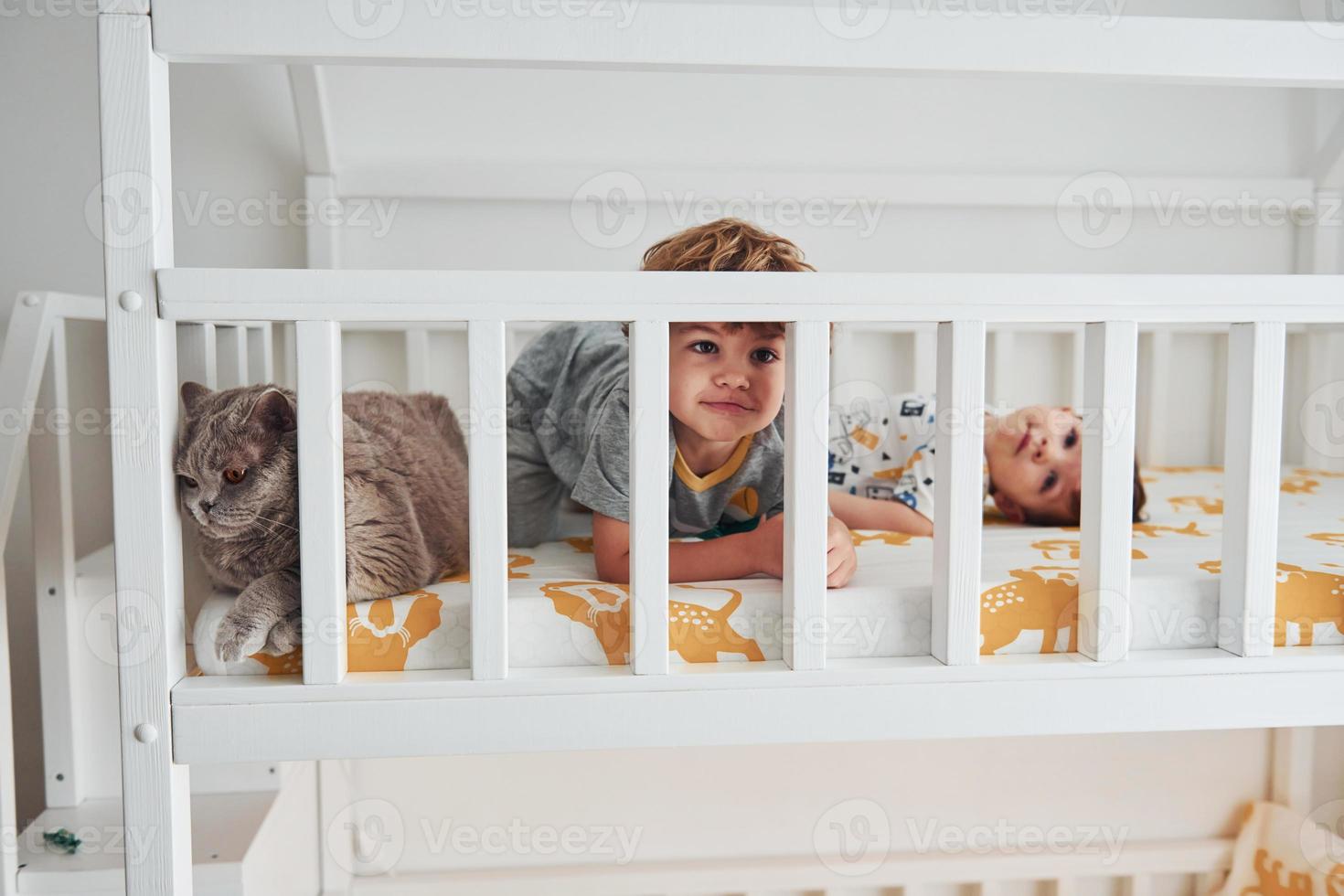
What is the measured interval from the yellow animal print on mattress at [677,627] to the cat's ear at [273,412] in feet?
0.93

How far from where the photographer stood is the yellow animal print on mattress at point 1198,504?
4.40 ft

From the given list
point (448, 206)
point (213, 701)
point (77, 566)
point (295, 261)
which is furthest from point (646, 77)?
point (213, 701)

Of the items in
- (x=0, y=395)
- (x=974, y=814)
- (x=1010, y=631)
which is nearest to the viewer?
(x=1010, y=631)

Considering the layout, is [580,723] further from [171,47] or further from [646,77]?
[646,77]

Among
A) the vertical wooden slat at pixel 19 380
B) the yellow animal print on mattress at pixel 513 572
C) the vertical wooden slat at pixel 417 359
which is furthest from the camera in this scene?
the vertical wooden slat at pixel 417 359

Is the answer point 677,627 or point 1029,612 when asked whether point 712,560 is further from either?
point 1029,612

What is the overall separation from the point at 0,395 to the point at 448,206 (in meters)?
0.83

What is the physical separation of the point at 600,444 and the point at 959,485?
1.22 feet

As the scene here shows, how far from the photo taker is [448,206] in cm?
168
